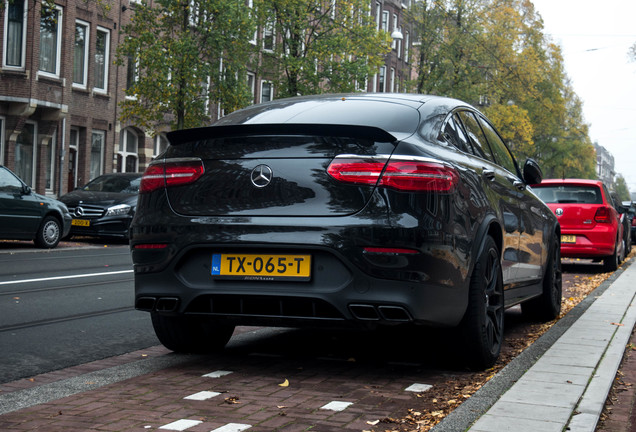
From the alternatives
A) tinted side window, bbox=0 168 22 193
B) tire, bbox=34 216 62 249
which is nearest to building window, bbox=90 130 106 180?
tire, bbox=34 216 62 249

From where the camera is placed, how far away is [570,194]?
15961 millimetres

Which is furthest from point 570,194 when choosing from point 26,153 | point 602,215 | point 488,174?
point 26,153

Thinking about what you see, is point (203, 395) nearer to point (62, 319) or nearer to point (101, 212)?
point (62, 319)

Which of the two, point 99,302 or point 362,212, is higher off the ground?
point 362,212

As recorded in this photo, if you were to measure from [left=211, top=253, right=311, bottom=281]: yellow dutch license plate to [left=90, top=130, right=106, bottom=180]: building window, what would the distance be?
3011 centimetres

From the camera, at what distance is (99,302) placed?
9156 mm

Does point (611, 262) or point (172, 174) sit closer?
point (172, 174)

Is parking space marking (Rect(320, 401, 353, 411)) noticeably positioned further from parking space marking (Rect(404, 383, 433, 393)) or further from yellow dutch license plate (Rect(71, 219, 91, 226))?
yellow dutch license plate (Rect(71, 219, 91, 226))

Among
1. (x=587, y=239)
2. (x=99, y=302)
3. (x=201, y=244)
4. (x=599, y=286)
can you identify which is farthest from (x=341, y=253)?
(x=587, y=239)

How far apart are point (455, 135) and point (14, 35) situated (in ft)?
87.7

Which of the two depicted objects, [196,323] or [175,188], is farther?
[196,323]

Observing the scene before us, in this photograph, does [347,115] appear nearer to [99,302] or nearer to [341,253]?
[341,253]

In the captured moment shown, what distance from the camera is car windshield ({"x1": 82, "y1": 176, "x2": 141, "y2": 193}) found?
21812 mm

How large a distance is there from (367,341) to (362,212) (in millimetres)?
2200
